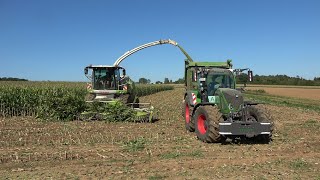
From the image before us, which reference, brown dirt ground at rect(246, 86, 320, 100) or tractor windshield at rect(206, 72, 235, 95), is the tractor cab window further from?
brown dirt ground at rect(246, 86, 320, 100)

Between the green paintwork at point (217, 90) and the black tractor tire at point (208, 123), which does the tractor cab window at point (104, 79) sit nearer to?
the green paintwork at point (217, 90)

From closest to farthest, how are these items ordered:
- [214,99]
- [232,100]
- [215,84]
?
[232,100], [214,99], [215,84]

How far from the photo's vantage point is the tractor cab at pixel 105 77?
61.6ft

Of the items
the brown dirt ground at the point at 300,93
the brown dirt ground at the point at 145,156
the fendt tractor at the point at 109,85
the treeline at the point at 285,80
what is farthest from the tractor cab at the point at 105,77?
the treeline at the point at 285,80

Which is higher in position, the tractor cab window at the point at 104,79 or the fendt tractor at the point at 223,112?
the tractor cab window at the point at 104,79

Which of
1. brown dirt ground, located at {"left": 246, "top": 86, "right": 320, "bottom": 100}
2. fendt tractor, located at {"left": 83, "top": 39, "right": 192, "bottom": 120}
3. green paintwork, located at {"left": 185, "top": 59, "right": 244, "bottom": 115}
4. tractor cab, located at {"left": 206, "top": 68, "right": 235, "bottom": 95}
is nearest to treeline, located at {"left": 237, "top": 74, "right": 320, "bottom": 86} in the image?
brown dirt ground, located at {"left": 246, "top": 86, "right": 320, "bottom": 100}

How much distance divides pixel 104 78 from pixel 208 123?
30.1 feet

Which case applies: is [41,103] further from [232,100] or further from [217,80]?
[232,100]

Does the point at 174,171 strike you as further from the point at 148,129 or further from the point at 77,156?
the point at 148,129

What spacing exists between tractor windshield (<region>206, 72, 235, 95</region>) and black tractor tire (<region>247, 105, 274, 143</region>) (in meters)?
1.31

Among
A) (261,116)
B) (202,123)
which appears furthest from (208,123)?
(261,116)

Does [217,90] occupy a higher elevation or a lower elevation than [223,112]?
higher

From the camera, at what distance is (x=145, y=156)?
8898 millimetres

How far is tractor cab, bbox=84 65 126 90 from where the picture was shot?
18.8m
